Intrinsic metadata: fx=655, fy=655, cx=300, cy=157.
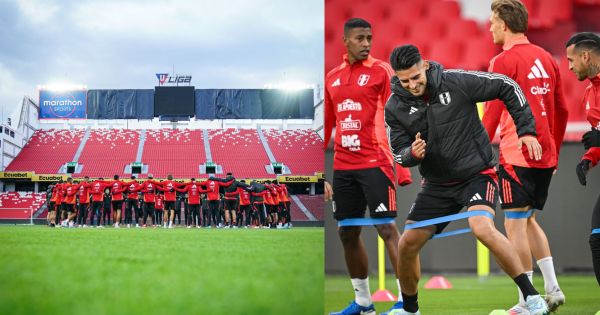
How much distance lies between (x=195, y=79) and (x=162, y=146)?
1.20 m

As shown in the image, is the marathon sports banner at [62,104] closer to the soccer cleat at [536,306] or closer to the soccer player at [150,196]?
the soccer player at [150,196]

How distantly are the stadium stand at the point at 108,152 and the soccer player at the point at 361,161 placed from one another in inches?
92.6

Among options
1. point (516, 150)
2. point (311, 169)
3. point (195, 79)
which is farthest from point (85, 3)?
point (516, 150)

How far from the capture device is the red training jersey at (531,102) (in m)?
3.35

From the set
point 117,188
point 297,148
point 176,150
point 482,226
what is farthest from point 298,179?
point 117,188

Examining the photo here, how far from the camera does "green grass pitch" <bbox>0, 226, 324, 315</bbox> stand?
11.5 feet

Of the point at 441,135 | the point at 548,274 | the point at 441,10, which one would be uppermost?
the point at 441,10

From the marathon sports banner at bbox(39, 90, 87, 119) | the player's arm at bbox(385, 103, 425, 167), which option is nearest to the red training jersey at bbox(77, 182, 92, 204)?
the marathon sports banner at bbox(39, 90, 87, 119)

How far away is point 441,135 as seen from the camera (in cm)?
307

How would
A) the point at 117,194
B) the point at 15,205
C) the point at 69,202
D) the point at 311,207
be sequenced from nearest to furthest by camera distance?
the point at 311,207 → the point at 15,205 → the point at 117,194 → the point at 69,202

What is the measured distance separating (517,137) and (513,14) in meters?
0.70

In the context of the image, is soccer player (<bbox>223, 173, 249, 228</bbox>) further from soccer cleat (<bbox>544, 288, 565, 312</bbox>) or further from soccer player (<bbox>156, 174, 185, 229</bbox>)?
soccer cleat (<bbox>544, 288, 565, 312</bbox>)

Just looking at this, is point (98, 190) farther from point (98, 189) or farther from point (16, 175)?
point (16, 175)

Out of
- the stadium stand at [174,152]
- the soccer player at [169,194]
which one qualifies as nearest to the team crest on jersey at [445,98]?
the stadium stand at [174,152]
